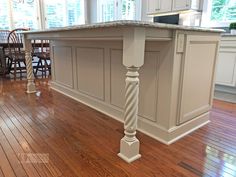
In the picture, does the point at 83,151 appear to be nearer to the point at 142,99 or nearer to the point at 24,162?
the point at 24,162

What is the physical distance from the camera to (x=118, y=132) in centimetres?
191

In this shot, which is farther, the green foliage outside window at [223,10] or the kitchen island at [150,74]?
the green foliage outside window at [223,10]

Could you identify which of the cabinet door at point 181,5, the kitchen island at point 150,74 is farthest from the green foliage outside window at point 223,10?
the kitchen island at point 150,74

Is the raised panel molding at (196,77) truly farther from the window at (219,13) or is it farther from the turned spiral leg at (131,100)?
the window at (219,13)

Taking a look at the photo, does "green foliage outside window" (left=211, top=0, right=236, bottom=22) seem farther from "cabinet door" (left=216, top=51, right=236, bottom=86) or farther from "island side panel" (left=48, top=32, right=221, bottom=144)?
"island side panel" (left=48, top=32, right=221, bottom=144)

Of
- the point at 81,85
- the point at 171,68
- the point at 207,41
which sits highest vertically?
the point at 207,41

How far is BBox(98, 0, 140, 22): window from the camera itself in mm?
5137

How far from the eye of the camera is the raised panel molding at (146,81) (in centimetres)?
174

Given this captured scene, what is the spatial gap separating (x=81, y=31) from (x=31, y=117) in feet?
3.90

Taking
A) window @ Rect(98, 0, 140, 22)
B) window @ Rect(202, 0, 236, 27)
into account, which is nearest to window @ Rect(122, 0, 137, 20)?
window @ Rect(98, 0, 140, 22)

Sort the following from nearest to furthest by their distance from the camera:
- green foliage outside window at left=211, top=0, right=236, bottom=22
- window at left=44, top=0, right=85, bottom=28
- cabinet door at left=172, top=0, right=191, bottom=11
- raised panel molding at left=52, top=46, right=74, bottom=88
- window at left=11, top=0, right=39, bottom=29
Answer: raised panel molding at left=52, top=46, right=74, bottom=88
green foliage outside window at left=211, top=0, right=236, bottom=22
cabinet door at left=172, top=0, right=191, bottom=11
window at left=11, top=0, right=39, bottom=29
window at left=44, top=0, right=85, bottom=28

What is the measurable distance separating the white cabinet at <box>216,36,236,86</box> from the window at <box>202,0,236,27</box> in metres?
0.82

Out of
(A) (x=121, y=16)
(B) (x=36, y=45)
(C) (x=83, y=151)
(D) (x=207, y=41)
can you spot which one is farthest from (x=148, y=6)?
(C) (x=83, y=151)

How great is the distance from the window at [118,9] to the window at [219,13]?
1.77 m
